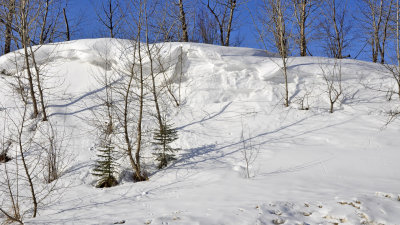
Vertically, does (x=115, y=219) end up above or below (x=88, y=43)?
below

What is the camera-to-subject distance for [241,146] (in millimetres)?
7695

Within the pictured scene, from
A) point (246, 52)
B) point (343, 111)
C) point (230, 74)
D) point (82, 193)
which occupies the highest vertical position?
point (246, 52)

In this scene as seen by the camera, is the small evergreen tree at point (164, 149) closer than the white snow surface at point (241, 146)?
No

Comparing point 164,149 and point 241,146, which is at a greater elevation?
point 164,149

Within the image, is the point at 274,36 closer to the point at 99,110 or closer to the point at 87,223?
the point at 99,110

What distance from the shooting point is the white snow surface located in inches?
173

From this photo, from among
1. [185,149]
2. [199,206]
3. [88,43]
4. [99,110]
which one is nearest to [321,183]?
[199,206]

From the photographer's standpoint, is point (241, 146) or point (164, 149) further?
point (241, 146)

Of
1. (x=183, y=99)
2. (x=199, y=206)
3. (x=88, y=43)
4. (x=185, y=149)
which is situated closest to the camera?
(x=199, y=206)

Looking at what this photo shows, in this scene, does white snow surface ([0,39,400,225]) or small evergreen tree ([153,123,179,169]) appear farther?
small evergreen tree ([153,123,179,169])

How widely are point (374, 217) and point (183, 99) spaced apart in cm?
809

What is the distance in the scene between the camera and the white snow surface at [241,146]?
14.4 feet

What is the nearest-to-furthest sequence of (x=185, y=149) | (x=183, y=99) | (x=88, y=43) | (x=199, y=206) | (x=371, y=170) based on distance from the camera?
(x=199, y=206) → (x=371, y=170) → (x=185, y=149) → (x=183, y=99) → (x=88, y=43)

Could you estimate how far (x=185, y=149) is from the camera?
316 inches
